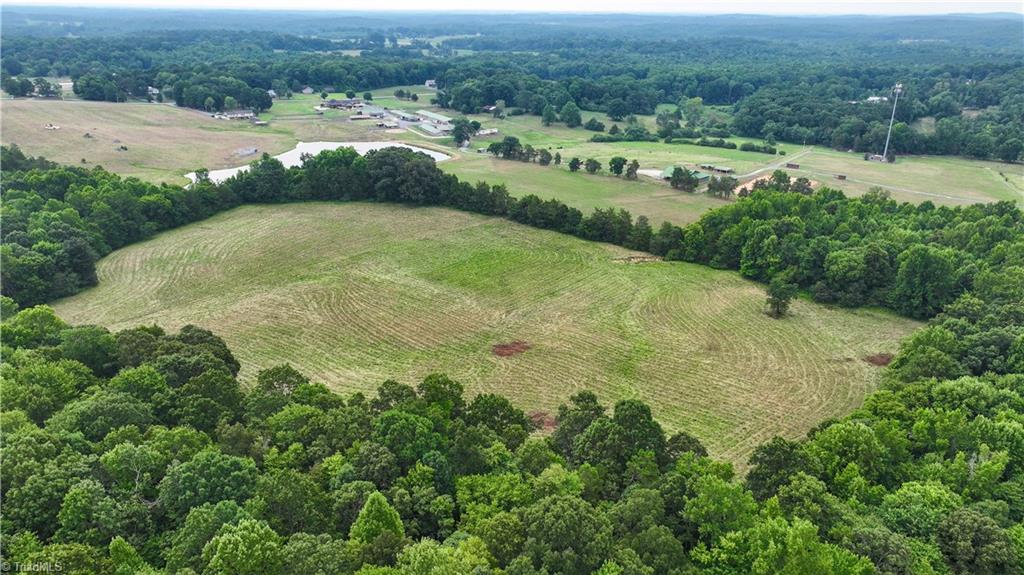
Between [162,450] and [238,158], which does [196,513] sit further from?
[238,158]

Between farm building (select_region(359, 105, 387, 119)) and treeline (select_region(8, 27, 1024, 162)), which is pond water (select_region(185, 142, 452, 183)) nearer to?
farm building (select_region(359, 105, 387, 119))

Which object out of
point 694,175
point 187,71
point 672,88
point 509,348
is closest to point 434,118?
point 187,71

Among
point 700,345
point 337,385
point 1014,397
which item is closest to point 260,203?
point 337,385

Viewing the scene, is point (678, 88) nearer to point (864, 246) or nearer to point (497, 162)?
point (497, 162)

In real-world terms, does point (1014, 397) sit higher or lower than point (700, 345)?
higher

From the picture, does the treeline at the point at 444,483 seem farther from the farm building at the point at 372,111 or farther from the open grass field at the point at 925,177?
the farm building at the point at 372,111

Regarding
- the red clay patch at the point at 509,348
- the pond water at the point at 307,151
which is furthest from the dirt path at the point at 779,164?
the red clay patch at the point at 509,348
